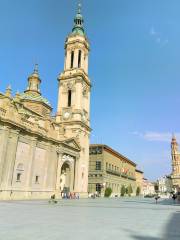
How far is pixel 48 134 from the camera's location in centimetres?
4256

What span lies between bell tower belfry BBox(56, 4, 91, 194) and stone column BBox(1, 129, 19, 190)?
19595 millimetres

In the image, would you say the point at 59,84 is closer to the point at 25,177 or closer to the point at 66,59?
the point at 66,59

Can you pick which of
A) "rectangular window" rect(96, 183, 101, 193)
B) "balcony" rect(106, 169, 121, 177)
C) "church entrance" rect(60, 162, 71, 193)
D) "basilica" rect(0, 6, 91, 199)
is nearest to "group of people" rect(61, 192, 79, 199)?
"basilica" rect(0, 6, 91, 199)

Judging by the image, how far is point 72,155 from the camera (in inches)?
1955

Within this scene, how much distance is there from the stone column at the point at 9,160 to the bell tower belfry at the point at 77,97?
19.6 m

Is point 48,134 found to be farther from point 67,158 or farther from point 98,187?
point 98,187

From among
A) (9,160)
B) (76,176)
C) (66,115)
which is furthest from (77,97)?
(9,160)

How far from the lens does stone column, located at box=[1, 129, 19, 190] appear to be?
102 feet

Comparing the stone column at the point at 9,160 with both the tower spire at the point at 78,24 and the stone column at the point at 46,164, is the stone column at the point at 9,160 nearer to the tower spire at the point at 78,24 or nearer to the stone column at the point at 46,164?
the stone column at the point at 46,164

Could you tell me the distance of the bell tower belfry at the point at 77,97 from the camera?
173ft

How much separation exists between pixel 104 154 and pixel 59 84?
21533 millimetres

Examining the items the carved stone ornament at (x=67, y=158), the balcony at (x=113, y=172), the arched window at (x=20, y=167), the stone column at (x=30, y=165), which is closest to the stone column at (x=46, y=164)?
the stone column at (x=30, y=165)

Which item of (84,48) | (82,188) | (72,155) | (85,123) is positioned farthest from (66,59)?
(82,188)

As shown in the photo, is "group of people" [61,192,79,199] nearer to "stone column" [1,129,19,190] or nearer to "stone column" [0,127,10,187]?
"stone column" [1,129,19,190]
